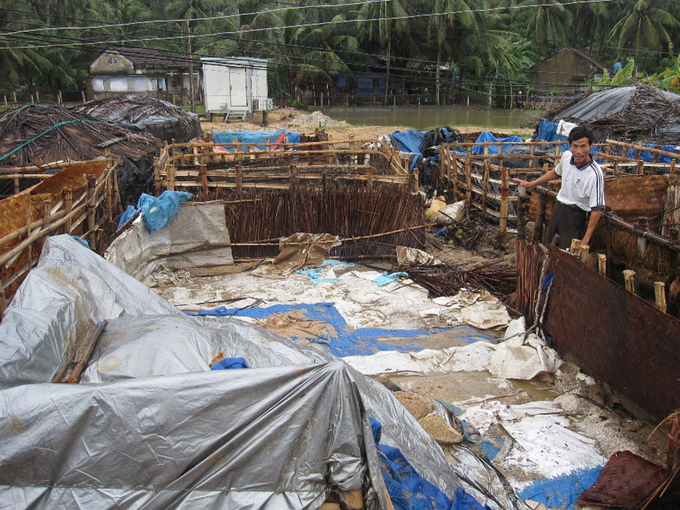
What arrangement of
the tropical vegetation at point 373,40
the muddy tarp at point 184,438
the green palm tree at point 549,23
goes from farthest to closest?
Result: the green palm tree at point 549,23 → the tropical vegetation at point 373,40 → the muddy tarp at point 184,438

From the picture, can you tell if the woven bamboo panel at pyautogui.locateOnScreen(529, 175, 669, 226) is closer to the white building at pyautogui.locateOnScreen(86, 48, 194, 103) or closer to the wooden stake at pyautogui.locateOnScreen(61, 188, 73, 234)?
the wooden stake at pyautogui.locateOnScreen(61, 188, 73, 234)

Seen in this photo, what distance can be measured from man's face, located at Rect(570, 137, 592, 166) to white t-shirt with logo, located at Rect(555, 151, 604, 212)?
0.05 meters

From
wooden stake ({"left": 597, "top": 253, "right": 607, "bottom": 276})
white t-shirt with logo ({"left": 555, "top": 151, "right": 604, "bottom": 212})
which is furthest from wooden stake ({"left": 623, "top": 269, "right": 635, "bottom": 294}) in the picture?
white t-shirt with logo ({"left": 555, "top": 151, "right": 604, "bottom": 212})

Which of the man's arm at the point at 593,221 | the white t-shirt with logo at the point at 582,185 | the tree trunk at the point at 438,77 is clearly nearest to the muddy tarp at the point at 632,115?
the white t-shirt with logo at the point at 582,185

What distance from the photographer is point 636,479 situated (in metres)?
3.66

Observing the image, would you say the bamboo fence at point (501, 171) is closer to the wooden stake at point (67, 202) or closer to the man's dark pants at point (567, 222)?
the man's dark pants at point (567, 222)

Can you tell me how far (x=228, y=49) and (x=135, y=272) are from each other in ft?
108

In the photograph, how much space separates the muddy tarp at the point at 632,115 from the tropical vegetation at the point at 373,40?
14.9m

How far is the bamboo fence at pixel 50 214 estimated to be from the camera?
5.10m

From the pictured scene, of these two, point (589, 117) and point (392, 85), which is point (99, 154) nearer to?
point (589, 117)

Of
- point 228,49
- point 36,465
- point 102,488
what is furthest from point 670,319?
point 228,49

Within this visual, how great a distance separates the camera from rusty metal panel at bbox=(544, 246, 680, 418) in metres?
3.96

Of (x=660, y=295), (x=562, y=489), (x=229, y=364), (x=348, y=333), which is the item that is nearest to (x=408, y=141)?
(x=348, y=333)

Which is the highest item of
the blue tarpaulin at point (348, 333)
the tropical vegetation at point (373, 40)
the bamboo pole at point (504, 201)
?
the tropical vegetation at point (373, 40)
